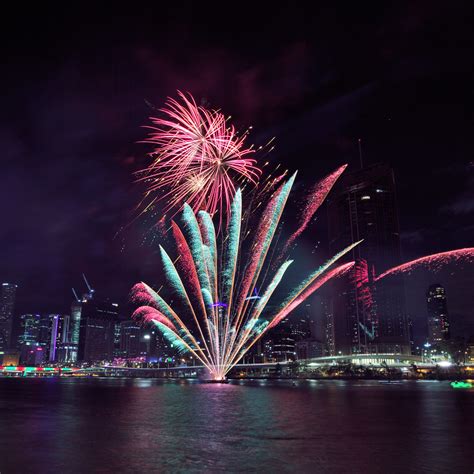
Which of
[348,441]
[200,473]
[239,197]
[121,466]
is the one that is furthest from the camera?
[239,197]

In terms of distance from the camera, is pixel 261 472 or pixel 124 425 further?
pixel 124 425

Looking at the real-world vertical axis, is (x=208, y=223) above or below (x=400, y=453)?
above

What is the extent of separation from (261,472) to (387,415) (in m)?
25.5

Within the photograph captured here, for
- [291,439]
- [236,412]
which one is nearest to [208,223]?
[236,412]

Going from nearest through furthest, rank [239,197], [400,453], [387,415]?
1. [400,453]
2. [387,415]
3. [239,197]

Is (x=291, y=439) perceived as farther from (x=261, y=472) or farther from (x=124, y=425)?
(x=124, y=425)

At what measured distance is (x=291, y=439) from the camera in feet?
82.0

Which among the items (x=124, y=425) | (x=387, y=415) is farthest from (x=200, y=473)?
(x=387, y=415)

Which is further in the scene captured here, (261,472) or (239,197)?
(239,197)

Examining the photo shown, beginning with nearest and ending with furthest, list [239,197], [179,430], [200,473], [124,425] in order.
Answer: [200,473] → [179,430] → [124,425] → [239,197]

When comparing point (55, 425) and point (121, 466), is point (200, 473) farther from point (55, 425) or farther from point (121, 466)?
point (55, 425)

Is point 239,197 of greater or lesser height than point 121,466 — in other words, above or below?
above

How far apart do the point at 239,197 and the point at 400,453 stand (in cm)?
3148

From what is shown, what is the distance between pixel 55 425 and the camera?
1245 inches
